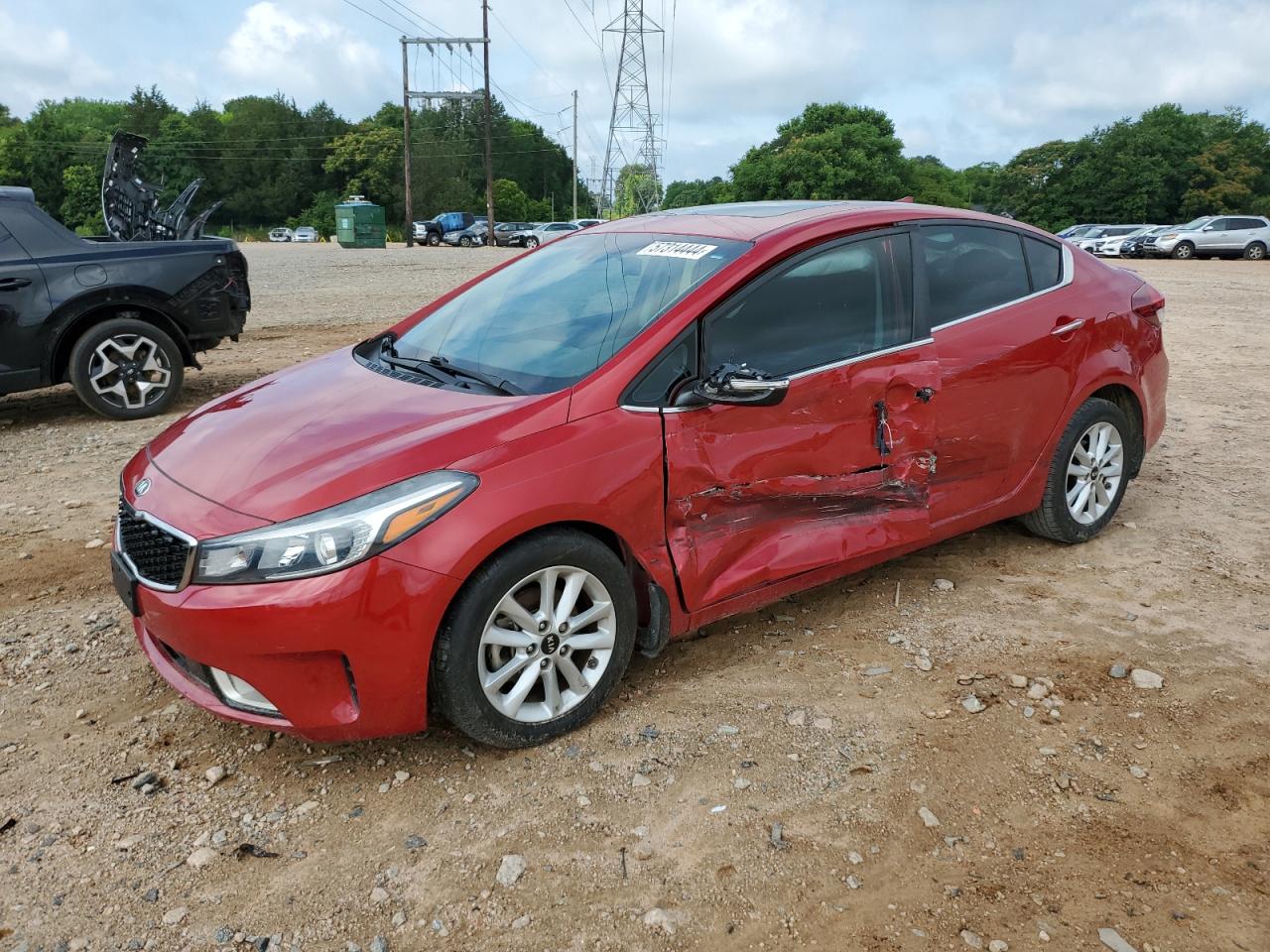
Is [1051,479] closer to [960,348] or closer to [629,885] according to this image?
[960,348]

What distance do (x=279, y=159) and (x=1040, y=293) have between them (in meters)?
101

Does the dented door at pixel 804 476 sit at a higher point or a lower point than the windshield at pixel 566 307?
lower

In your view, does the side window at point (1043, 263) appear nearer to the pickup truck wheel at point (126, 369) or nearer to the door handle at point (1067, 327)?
the door handle at point (1067, 327)

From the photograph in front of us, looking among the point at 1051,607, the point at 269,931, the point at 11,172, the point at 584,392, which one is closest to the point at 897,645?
the point at 1051,607

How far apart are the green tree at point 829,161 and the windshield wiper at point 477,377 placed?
203 ft

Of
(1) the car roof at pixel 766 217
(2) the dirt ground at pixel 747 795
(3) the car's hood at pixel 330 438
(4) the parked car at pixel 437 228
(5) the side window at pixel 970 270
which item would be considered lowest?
(2) the dirt ground at pixel 747 795

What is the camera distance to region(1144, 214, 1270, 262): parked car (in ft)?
103

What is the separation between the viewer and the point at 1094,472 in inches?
184

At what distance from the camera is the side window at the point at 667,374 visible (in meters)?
3.13

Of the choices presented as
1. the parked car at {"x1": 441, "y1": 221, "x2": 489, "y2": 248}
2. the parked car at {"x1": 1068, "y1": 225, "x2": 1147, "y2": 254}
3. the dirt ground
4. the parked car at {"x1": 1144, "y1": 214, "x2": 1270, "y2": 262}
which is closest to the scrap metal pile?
the dirt ground

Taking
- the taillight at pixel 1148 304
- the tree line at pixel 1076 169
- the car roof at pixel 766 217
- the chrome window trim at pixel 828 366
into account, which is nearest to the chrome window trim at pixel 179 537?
the chrome window trim at pixel 828 366

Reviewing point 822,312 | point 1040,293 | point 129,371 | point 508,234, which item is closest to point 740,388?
point 822,312

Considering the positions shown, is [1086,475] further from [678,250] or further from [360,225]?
[360,225]

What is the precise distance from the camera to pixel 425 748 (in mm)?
3104
